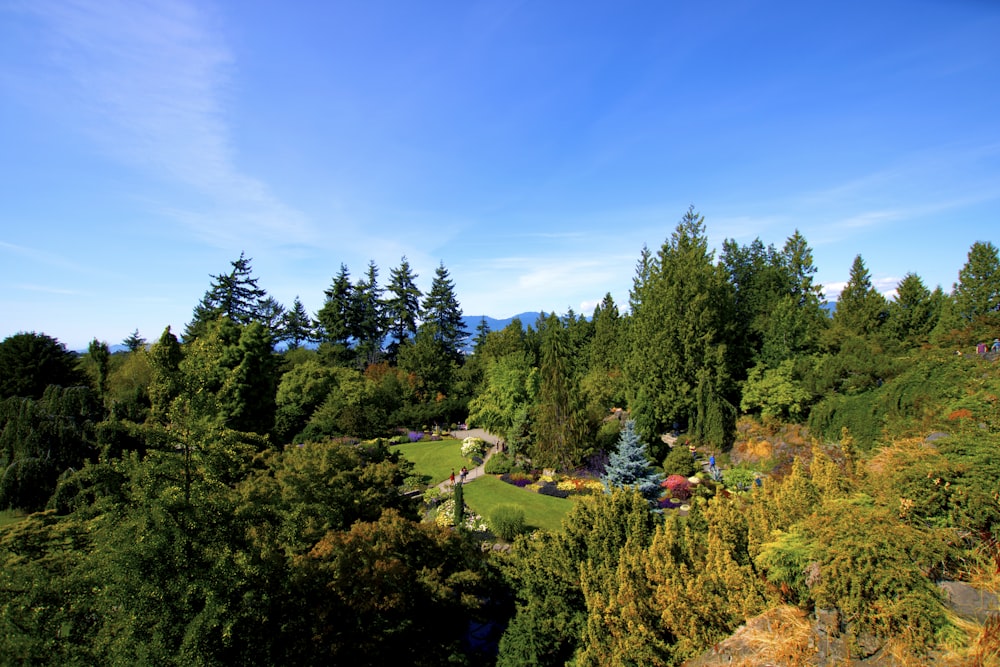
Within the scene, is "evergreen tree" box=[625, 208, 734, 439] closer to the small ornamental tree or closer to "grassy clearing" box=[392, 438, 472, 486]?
the small ornamental tree

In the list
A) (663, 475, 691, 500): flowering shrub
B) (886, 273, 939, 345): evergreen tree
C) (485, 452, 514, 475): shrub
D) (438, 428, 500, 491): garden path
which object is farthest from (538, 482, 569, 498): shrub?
(886, 273, 939, 345): evergreen tree

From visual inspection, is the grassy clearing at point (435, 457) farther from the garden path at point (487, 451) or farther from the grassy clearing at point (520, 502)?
the grassy clearing at point (520, 502)

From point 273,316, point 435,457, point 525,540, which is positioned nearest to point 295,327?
point 273,316

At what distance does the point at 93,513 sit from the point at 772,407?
95.3ft

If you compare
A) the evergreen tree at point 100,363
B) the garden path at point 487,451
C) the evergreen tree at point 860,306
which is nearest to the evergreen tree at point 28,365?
the evergreen tree at point 100,363

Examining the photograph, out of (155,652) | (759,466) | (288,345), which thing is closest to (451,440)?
(759,466)

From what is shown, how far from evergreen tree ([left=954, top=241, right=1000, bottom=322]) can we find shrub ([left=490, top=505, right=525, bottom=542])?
3395 cm

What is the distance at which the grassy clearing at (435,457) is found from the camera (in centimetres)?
2931

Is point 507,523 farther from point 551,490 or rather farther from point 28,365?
point 28,365

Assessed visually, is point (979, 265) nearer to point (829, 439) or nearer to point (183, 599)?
point (829, 439)

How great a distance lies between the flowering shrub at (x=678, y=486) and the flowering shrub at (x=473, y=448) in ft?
42.3

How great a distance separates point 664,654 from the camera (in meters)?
8.95

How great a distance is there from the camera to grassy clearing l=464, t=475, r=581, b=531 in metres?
20.6

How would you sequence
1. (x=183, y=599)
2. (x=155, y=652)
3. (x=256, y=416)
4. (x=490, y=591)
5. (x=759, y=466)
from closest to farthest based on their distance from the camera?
(x=155, y=652), (x=183, y=599), (x=490, y=591), (x=759, y=466), (x=256, y=416)
